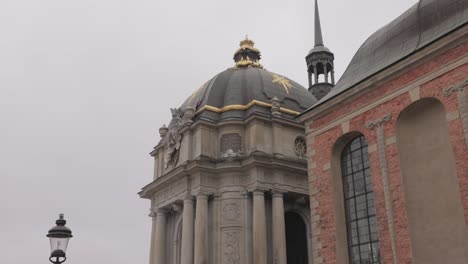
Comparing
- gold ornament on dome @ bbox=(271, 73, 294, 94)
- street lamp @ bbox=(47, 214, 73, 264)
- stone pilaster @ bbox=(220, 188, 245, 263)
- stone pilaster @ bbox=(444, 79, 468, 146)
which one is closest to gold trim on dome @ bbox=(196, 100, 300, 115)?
gold ornament on dome @ bbox=(271, 73, 294, 94)

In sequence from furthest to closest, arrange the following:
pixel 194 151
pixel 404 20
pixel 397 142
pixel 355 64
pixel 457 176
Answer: pixel 194 151 < pixel 355 64 < pixel 404 20 < pixel 397 142 < pixel 457 176

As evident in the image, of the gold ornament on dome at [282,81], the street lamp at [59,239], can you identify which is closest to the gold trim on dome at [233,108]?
the gold ornament on dome at [282,81]

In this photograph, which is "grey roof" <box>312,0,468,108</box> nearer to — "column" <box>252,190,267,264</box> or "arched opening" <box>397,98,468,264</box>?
"arched opening" <box>397,98,468,264</box>

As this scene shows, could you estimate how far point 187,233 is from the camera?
101 ft

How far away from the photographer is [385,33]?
816 inches

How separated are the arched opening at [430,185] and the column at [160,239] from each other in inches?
813

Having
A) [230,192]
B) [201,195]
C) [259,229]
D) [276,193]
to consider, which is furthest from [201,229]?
[276,193]

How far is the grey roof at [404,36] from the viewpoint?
17984 millimetres

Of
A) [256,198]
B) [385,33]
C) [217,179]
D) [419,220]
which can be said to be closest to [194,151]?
[217,179]

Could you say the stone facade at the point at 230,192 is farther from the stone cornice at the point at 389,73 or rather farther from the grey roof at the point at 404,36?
the grey roof at the point at 404,36

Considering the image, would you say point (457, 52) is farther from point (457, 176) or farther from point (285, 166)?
point (285, 166)

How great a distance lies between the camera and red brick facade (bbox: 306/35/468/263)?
1597 centimetres

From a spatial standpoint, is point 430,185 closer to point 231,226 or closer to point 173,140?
point 231,226

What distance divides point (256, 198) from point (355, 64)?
39.0 feet
